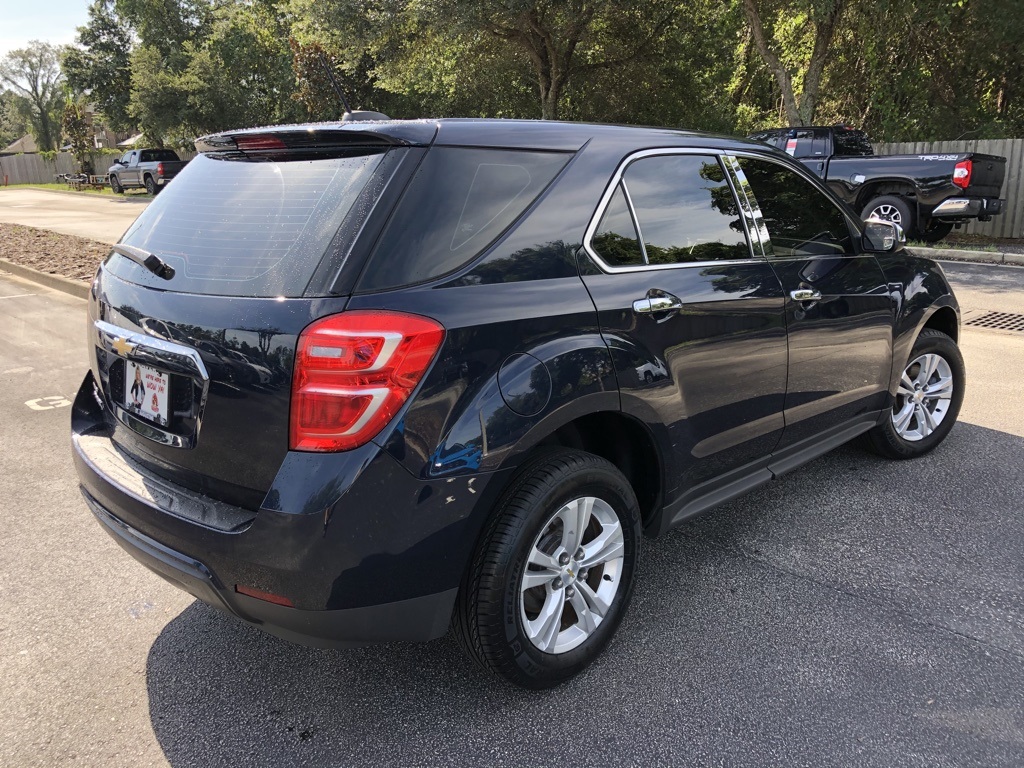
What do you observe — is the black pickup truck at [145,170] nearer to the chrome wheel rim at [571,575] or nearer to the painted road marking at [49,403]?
the painted road marking at [49,403]

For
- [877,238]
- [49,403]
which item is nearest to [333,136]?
[877,238]

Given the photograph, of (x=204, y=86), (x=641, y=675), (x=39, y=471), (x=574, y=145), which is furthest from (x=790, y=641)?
(x=204, y=86)

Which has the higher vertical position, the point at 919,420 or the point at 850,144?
the point at 850,144

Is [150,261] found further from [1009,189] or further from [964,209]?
[1009,189]

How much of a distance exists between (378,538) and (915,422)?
349 centimetres

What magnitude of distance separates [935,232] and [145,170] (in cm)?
2925

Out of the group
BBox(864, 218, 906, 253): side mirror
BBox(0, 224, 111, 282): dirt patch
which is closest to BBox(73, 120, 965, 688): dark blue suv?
BBox(864, 218, 906, 253): side mirror

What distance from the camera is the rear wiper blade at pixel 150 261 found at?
2408 mm

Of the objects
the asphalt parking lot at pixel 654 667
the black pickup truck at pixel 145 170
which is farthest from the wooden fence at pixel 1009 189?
the black pickup truck at pixel 145 170

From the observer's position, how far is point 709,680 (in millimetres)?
2496

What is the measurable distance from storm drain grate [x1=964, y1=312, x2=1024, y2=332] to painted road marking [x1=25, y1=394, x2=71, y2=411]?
8025mm

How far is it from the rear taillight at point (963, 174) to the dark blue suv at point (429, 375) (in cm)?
1009

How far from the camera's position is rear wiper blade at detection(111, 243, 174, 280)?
2.41 meters

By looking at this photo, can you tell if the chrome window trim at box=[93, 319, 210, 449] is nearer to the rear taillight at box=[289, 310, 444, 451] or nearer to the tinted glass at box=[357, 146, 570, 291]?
the rear taillight at box=[289, 310, 444, 451]
